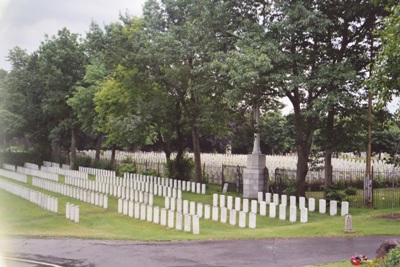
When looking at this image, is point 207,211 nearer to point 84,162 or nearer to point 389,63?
point 389,63

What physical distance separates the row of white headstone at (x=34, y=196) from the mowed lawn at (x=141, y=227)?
0.32 metres

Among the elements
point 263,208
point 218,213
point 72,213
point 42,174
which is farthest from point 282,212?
point 42,174

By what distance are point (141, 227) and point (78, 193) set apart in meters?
8.65

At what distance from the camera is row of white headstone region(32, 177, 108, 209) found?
77.3ft

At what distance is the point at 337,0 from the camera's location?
22.1 meters

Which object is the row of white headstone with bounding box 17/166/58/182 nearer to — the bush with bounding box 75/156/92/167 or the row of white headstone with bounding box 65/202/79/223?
the bush with bounding box 75/156/92/167

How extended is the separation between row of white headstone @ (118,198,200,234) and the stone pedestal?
8.19 metres

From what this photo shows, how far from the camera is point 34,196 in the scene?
2403 cm

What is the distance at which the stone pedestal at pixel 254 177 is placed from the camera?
27.2 meters

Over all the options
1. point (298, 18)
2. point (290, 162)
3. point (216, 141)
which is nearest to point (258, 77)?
point (298, 18)

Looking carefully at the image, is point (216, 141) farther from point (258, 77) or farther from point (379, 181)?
point (258, 77)

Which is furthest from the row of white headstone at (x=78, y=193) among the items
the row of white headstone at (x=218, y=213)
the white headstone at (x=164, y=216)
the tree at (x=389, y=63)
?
the tree at (x=389, y=63)

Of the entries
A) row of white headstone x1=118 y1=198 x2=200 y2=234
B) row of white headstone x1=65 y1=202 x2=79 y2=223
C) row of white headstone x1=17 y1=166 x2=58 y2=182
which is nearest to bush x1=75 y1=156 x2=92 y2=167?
row of white headstone x1=17 y1=166 x2=58 y2=182

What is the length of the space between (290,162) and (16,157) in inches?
1229
